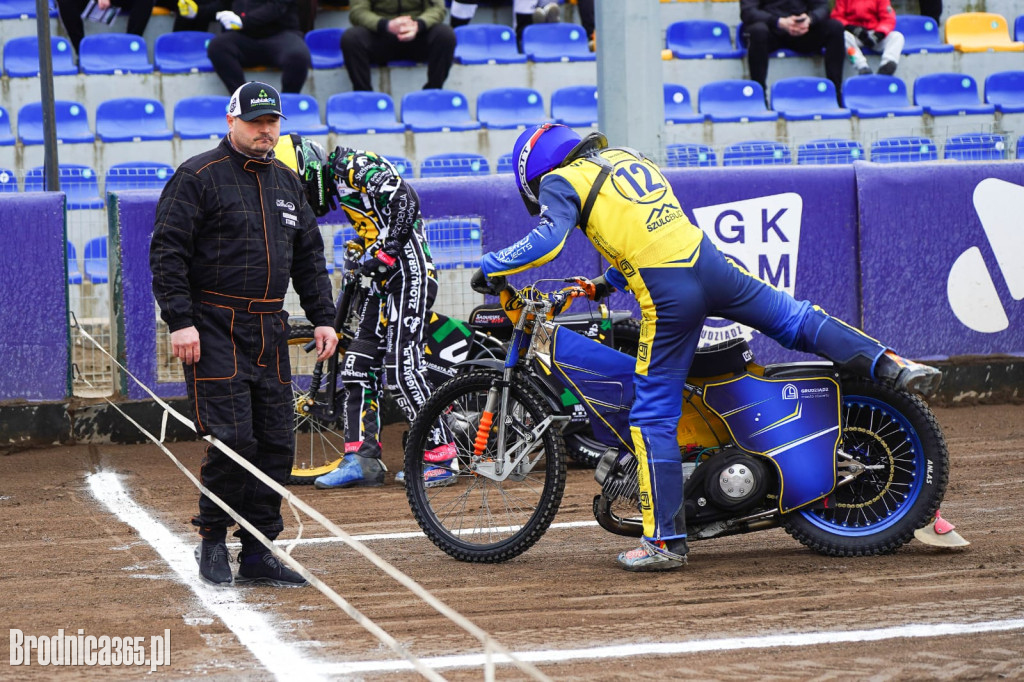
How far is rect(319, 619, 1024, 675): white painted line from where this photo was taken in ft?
14.5

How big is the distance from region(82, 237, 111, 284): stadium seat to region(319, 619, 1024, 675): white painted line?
5871 mm

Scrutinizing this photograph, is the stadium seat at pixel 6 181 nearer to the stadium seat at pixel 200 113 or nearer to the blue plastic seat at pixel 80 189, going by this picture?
the blue plastic seat at pixel 80 189

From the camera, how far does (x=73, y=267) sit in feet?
31.0

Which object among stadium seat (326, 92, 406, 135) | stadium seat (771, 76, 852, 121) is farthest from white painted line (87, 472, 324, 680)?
stadium seat (771, 76, 852, 121)

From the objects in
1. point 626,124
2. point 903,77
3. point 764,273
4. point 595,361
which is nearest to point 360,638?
point 595,361

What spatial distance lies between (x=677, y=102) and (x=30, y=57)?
787cm

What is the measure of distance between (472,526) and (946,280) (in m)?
5.71

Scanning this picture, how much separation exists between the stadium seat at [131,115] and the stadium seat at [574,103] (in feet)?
15.1

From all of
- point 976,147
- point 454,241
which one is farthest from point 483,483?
point 976,147

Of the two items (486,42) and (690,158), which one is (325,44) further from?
(690,158)

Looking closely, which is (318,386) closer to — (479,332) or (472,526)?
(479,332)

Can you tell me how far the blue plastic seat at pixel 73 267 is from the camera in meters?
9.35

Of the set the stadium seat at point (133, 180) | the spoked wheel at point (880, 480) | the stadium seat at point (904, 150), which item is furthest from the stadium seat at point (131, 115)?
the spoked wheel at point (880, 480)

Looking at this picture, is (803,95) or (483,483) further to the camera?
(803,95)
